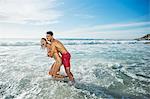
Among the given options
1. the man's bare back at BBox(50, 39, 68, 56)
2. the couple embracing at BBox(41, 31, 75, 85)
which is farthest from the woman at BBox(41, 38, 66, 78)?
the man's bare back at BBox(50, 39, 68, 56)

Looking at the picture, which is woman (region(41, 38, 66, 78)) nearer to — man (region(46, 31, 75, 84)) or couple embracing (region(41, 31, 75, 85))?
couple embracing (region(41, 31, 75, 85))

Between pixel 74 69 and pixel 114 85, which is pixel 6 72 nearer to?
pixel 74 69

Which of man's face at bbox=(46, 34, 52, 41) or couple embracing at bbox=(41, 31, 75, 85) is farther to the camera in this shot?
couple embracing at bbox=(41, 31, 75, 85)

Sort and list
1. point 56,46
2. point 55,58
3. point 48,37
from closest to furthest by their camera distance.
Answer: point 48,37 < point 56,46 < point 55,58

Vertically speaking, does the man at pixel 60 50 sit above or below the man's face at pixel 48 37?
below

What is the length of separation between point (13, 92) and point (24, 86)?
0.67 m

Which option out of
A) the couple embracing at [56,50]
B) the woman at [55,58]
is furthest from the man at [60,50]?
the woman at [55,58]

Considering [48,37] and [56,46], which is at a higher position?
[48,37]

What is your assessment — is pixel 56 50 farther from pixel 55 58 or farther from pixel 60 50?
pixel 55 58

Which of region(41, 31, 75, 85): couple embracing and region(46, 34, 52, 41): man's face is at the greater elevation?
region(46, 34, 52, 41): man's face

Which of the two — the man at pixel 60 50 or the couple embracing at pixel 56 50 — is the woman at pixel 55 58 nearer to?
the couple embracing at pixel 56 50

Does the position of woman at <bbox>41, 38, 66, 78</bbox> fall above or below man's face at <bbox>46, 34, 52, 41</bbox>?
below

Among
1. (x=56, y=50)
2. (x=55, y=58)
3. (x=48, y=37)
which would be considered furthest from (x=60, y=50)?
(x=48, y=37)

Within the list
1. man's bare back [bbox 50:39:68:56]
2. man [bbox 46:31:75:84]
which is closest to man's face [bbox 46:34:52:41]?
man [bbox 46:31:75:84]
